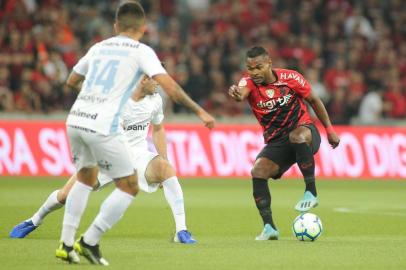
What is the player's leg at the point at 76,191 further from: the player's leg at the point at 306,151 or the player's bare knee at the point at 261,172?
the player's leg at the point at 306,151

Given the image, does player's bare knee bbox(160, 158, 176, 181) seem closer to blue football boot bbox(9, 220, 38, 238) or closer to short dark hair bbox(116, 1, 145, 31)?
blue football boot bbox(9, 220, 38, 238)

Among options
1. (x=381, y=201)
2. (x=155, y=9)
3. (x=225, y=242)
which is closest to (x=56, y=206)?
(x=225, y=242)

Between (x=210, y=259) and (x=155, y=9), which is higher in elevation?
(x=155, y=9)

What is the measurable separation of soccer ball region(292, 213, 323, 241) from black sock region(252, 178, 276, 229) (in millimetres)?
354

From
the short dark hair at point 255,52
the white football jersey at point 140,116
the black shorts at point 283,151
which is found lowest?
the black shorts at point 283,151

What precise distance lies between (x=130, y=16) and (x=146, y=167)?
9.28ft

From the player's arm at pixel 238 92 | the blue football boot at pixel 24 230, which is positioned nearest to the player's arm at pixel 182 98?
the player's arm at pixel 238 92

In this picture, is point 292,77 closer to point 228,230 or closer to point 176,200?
point 176,200

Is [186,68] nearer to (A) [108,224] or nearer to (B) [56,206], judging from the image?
(B) [56,206]

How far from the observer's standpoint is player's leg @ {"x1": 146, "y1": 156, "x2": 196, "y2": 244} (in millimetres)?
10078

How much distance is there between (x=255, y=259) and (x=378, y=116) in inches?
553

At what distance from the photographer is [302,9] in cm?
2448

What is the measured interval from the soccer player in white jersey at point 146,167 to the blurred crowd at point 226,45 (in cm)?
972

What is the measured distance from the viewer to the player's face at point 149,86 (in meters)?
10.8
